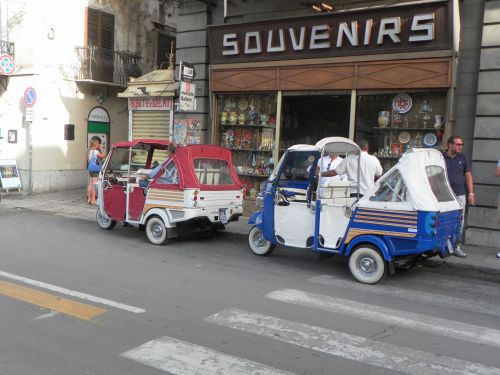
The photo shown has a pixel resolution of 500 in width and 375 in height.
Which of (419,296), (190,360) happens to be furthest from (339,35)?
(190,360)

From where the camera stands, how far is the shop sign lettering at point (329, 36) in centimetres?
1009

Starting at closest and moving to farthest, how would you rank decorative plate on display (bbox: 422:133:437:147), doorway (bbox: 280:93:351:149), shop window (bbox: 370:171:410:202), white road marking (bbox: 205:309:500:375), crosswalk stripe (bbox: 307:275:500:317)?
white road marking (bbox: 205:309:500:375), crosswalk stripe (bbox: 307:275:500:317), shop window (bbox: 370:171:410:202), decorative plate on display (bbox: 422:133:437:147), doorway (bbox: 280:93:351:149)

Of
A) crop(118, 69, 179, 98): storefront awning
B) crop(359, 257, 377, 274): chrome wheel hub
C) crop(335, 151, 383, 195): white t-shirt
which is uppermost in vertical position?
crop(118, 69, 179, 98): storefront awning

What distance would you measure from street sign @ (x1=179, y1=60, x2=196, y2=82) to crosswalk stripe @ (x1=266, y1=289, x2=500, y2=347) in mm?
7565

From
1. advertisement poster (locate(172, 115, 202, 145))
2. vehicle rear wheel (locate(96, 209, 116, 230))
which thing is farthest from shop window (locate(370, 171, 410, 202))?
advertisement poster (locate(172, 115, 202, 145))

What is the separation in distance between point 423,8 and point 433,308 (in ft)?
20.9

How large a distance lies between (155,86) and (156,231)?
269 inches

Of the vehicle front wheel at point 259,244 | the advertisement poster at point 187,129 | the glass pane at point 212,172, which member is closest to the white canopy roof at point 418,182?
the vehicle front wheel at point 259,244

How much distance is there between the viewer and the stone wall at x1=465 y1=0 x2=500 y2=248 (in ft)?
31.2

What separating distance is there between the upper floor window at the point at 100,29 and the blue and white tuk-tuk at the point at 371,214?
12.3 m

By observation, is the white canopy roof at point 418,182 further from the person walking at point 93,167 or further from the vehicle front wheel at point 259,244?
the person walking at point 93,167

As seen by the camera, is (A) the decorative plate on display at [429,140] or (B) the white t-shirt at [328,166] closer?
(B) the white t-shirt at [328,166]

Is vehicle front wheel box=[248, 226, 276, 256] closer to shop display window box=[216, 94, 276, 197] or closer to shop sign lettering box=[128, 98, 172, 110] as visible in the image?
shop display window box=[216, 94, 276, 197]

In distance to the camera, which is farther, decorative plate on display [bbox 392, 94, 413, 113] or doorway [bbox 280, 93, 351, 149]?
doorway [bbox 280, 93, 351, 149]
